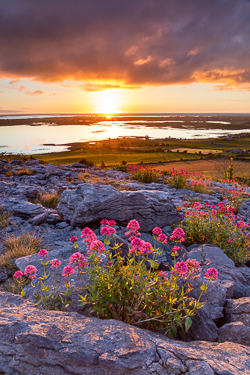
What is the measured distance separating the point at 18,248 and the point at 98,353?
4675mm

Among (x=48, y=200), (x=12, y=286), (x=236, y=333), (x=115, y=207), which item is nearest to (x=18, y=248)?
(x=12, y=286)

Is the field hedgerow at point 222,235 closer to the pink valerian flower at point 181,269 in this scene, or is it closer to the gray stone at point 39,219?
the pink valerian flower at point 181,269

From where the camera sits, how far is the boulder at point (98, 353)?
7.16ft

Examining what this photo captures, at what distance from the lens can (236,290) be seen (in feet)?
15.3

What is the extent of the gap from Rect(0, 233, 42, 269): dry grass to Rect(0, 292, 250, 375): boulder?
10.9ft

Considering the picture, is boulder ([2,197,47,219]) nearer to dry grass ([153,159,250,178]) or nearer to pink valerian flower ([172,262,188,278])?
pink valerian flower ([172,262,188,278])

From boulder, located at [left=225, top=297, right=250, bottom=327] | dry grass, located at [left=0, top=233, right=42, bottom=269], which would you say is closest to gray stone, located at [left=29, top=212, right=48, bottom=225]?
dry grass, located at [left=0, top=233, right=42, bottom=269]

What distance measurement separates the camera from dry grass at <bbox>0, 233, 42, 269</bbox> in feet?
18.2

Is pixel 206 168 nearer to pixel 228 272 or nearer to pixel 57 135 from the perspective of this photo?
pixel 228 272

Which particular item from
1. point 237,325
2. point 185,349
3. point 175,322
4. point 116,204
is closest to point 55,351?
point 185,349

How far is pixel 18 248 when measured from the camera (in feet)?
19.9

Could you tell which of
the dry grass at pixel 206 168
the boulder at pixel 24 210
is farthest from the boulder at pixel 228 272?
the dry grass at pixel 206 168

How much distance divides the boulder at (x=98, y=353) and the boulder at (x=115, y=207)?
4488 mm

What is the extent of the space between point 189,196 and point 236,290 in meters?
8.37
